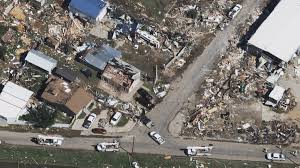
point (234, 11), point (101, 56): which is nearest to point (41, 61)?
point (101, 56)

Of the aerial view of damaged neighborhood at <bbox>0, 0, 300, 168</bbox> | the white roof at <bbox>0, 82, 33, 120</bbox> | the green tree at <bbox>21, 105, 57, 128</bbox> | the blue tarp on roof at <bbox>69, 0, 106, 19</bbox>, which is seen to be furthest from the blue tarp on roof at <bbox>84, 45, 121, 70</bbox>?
the white roof at <bbox>0, 82, 33, 120</bbox>

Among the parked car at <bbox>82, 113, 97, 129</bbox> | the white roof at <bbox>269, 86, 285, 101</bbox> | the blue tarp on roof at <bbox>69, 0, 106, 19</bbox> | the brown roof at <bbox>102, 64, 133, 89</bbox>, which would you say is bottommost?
the parked car at <bbox>82, 113, 97, 129</bbox>

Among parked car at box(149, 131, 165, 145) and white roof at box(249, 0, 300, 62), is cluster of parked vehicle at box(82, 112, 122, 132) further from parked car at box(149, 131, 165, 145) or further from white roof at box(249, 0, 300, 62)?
white roof at box(249, 0, 300, 62)

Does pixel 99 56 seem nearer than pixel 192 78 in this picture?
Yes

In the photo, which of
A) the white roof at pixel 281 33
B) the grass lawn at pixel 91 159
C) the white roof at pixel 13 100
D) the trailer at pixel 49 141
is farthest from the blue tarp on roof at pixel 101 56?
the white roof at pixel 281 33

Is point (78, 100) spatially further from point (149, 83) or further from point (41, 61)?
point (149, 83)

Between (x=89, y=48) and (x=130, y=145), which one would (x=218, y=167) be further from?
(x=89, y=48)
